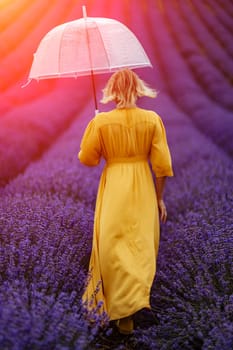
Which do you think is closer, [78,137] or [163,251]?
[163,251]

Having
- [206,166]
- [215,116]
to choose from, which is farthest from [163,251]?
[215,116]

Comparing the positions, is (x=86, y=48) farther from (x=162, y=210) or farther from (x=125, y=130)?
(x=162, y=210)

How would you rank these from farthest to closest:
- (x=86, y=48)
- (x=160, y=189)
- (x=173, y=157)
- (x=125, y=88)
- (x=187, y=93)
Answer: (x=187, y=93) < (x=173, y=157) < (x=86, y=48) < (x=160, y=189) < (x=125, y=88)

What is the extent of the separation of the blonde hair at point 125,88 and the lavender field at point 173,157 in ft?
2.18

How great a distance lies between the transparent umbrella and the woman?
382mm

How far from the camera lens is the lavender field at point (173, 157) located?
2.69 meters

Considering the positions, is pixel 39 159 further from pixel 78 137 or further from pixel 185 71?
pixel 185 71

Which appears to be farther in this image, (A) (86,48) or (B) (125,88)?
(A) (86,48)

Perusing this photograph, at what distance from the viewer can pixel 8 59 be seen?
4.17m

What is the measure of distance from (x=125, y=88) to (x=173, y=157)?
193 centimetres

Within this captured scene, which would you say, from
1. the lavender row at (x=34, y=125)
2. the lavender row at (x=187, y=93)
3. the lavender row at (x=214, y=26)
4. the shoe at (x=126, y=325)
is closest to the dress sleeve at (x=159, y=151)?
the shoe at (x=126, y=325)

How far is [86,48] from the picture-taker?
3154 millimetres

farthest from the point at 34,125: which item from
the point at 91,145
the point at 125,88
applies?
the point at 125,88

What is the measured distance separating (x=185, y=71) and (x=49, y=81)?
3.28ft
